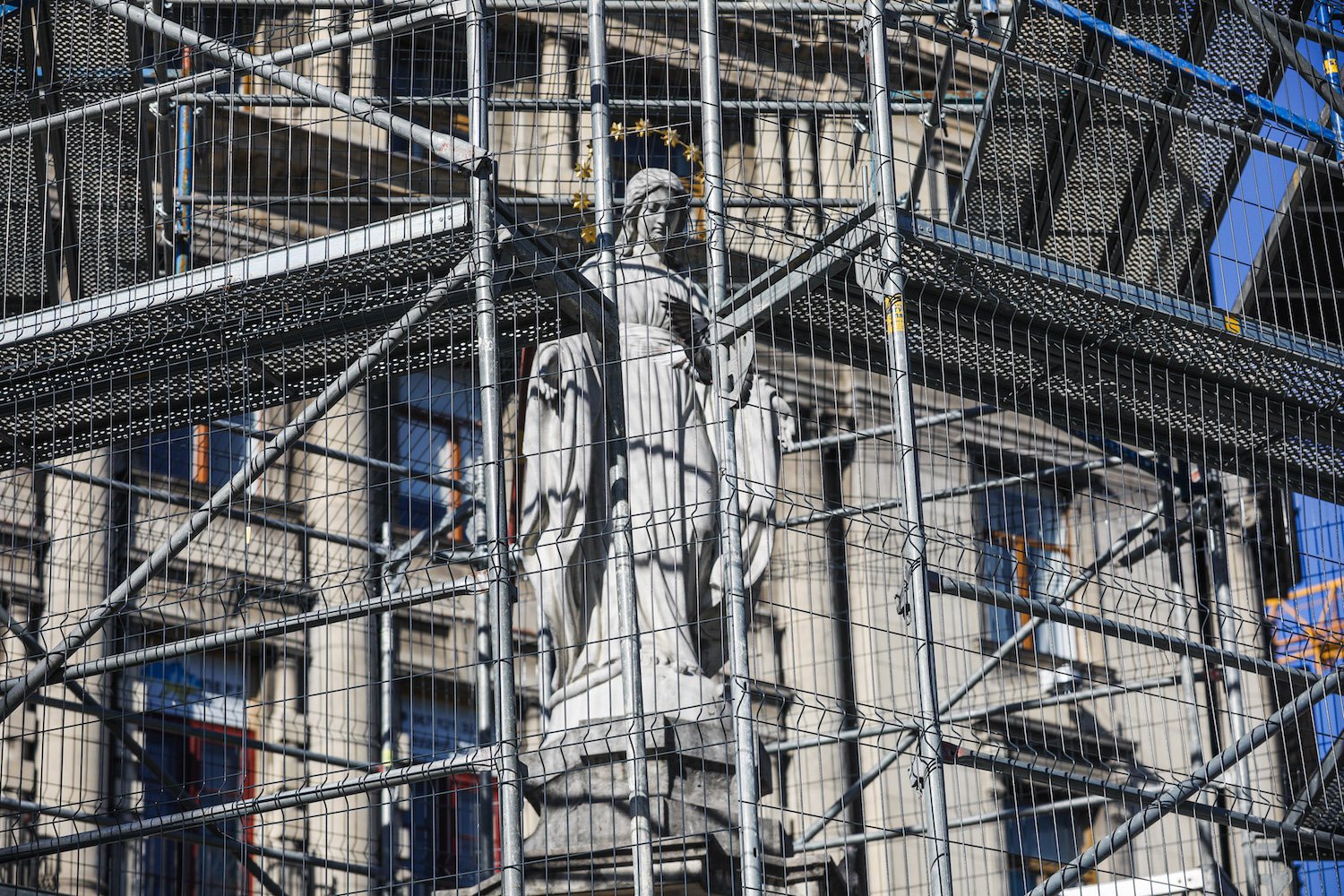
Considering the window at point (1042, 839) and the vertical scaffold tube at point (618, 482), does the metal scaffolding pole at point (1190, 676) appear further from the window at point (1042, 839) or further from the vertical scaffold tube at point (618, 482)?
the vertical scaffold tube at point (618, 482)

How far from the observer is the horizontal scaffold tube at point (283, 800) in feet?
26.9

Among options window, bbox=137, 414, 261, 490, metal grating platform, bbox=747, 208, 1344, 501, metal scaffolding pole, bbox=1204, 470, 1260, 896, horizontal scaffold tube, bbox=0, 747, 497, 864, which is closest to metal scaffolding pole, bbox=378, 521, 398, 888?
window, bbox=137, 414, 261, 490

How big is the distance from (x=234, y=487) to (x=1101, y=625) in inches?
168

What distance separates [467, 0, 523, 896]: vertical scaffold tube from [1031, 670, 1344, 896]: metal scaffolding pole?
2472 mm

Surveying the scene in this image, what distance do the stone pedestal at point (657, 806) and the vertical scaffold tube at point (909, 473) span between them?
697mm

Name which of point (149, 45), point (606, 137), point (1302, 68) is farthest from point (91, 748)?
point (1302, 68)

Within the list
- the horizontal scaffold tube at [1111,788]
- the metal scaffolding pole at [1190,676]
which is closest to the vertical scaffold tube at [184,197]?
the metal scaffolding pole at [1190,676]

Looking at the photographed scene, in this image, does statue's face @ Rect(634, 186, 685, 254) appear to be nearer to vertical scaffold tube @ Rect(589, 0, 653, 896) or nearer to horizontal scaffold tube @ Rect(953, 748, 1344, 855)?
vertical scaffold tube @ Rect(589, 0, 653, 896)

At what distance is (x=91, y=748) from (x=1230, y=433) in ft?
28.1

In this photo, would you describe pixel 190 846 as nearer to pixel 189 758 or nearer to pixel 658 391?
pixel 189 758

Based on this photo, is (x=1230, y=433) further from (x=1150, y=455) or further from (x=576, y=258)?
(x=576, y=258)

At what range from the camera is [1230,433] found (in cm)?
1113

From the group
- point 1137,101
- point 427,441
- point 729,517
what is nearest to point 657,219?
point 729,517

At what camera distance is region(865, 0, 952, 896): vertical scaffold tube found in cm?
800
